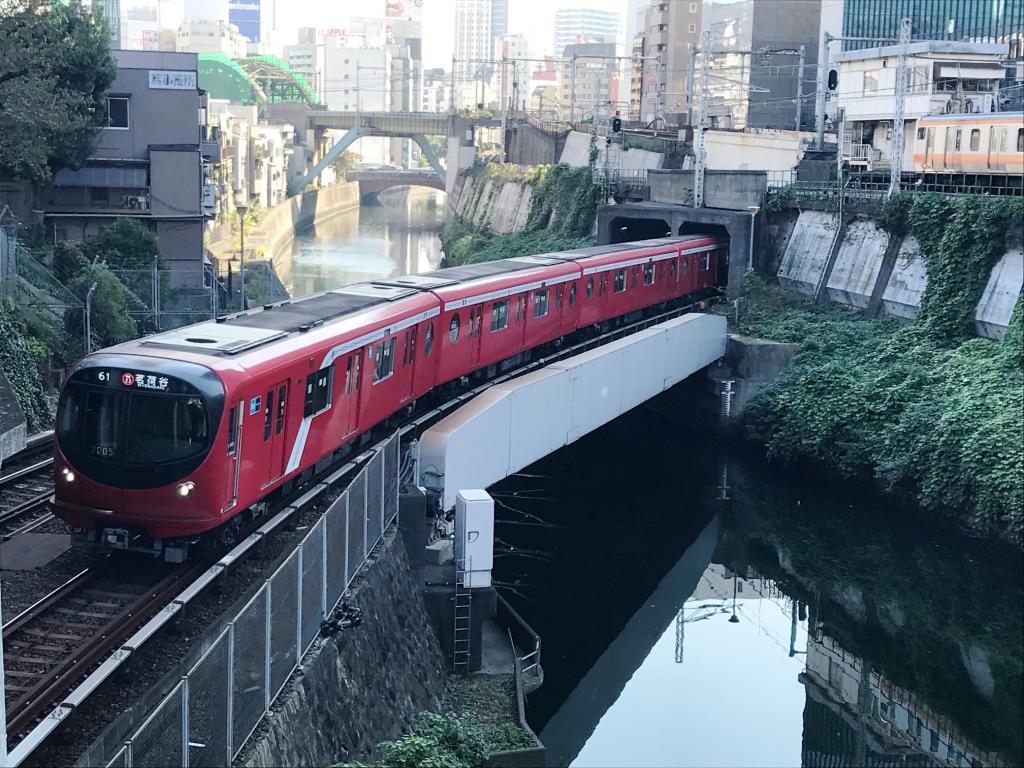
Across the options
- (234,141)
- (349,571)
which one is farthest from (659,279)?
(234,141)

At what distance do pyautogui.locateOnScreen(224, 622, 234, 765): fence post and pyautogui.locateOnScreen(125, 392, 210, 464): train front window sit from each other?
149 inches

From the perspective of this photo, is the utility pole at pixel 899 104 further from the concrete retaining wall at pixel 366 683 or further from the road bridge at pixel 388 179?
the road bridge at pixel 388 179

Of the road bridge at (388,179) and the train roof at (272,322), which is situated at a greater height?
the road bridge at (388,179)

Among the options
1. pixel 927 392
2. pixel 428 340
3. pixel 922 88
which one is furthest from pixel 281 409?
pixel 922 88

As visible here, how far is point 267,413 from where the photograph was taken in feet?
44.6

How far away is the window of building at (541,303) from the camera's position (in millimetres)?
24344

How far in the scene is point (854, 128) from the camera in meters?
44.2

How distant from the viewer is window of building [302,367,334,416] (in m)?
14.8

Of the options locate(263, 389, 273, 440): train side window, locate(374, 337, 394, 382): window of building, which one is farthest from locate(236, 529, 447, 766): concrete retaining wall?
locate(374, 337, 394, 382): window of building

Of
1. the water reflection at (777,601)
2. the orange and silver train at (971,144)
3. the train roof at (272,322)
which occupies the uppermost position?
the orange and silver train at (971,144)

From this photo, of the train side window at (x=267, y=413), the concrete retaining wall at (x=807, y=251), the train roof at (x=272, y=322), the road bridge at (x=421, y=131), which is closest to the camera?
the train side window at (x=267, y=413)

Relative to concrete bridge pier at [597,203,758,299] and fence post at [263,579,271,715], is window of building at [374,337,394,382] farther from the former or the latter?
concrete bridge pier at [597,203,758,299]

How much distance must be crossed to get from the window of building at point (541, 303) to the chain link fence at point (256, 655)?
11.0 meters

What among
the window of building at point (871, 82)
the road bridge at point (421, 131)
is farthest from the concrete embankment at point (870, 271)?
the road bridge at point (421, 131)
